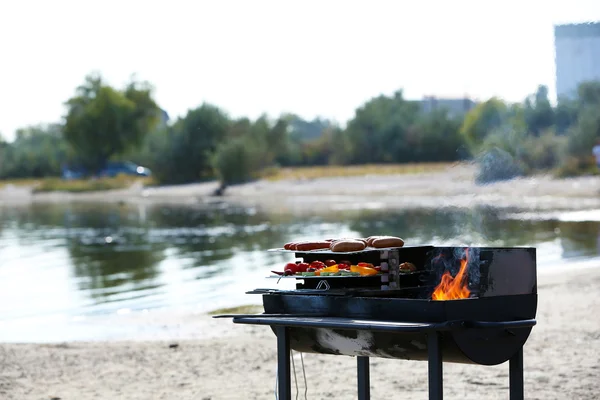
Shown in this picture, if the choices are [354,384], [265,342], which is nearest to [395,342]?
[354,384]

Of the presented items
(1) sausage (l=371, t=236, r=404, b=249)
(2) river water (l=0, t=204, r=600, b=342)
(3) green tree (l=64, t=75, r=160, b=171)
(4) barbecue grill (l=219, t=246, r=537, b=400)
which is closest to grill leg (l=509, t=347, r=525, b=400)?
(4) barbecue grill (l=219, t=246, r=537, b=400)

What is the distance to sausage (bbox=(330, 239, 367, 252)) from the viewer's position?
6.32 meters

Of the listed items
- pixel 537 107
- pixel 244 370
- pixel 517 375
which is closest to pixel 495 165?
pixel 517 375

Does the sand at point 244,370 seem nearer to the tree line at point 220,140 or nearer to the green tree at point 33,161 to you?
the tree line at point 220,140

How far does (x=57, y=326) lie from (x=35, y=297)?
16.4ft

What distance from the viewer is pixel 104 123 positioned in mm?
119688

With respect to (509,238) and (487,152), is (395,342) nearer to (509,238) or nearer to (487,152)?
(487,152)

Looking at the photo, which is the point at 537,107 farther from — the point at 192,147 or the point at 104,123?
the point at 104,123

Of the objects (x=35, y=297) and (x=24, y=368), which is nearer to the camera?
(x=24, y=368)

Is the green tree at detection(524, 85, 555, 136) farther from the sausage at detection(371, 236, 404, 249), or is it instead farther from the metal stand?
the metal stand

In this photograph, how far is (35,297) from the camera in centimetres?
2003

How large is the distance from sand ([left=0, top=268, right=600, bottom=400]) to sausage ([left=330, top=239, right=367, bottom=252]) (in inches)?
98.9

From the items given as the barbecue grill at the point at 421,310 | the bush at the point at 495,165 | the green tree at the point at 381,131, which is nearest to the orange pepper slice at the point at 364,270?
the barbecue grill at the point at 421,310

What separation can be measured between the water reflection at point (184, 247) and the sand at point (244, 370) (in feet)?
4.60
